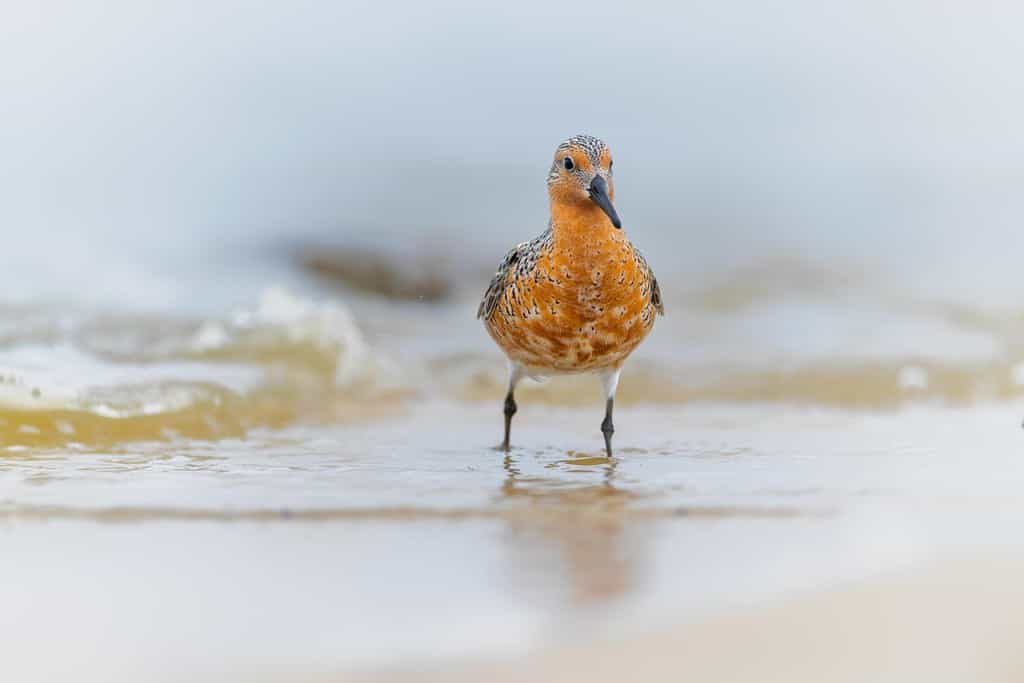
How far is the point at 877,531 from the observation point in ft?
15.9

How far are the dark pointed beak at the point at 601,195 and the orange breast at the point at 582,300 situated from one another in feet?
0.77

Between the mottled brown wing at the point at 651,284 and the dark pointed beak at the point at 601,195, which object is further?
the mottled brown wing at the point at 651,284

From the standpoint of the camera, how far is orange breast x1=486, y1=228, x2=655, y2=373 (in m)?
7.53

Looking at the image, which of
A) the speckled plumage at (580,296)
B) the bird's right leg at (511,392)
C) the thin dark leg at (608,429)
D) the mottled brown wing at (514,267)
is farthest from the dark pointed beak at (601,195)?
the bird's right leg at (511,392)

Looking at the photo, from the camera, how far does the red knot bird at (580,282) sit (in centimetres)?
753

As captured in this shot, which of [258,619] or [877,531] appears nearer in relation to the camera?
[258,619]

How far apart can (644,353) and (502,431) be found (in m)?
4.28

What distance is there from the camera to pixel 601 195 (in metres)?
7.38

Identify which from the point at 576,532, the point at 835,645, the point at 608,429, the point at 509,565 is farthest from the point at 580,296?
the point at 835,645

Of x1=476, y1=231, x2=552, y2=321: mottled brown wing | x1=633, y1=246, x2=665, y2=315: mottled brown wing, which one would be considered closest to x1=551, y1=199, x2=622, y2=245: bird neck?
x1=476, y1=231, x2=552, y2=321: mottled brown wing

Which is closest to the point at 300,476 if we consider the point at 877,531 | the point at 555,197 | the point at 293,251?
the point at 555,197

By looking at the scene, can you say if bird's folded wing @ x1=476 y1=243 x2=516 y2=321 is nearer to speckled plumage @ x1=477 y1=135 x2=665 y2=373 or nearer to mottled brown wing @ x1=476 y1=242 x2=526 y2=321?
mottled brown wing @ x1=476 y1=242 x2=526 y2=321

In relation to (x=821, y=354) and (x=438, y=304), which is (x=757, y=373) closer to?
(x=821, y=354)

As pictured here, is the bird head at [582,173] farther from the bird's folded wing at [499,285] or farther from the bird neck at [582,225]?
the bird's folded wing at [499,285]
